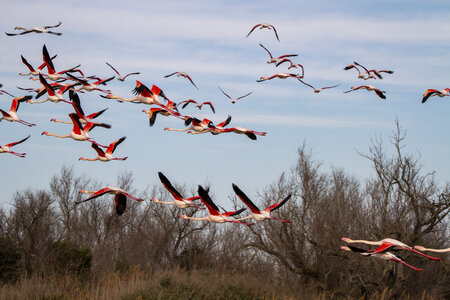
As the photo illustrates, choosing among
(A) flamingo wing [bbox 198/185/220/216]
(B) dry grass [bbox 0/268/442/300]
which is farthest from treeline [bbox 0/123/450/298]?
(A) flamingo wing [bbox 198/185/220/216]

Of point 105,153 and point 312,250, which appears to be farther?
point 312,250

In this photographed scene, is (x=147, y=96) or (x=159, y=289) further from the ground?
(x=147, y=96)

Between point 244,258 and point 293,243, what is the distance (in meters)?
4.61

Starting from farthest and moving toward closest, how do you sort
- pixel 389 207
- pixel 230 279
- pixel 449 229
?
pixel 449 229 → pixel 389 207 → pixel 230 279

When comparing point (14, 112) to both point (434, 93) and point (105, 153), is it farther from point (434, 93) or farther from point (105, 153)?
point (434, 93)

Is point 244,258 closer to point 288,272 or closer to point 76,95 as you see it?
point 288,272

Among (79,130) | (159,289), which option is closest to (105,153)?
(79,130)

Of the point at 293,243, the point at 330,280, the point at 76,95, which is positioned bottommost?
the point at 330,280

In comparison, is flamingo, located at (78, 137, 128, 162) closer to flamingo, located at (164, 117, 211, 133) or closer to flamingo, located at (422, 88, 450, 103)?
flamingo, located at (164, 117, 211, 133)

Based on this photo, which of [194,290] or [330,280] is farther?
[330,280]

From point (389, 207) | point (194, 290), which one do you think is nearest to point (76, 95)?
point (194, 290)

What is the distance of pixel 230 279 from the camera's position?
1616cm

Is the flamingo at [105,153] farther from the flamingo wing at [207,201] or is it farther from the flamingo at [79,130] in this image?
the flamingo wing at [207,201]

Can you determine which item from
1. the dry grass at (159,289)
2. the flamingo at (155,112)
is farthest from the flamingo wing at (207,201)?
the dry grass at (159,289)
